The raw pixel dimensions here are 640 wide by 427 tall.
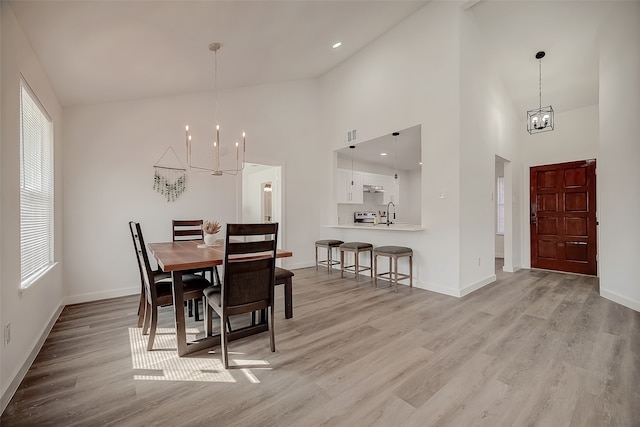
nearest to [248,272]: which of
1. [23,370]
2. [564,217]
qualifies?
[23,370]

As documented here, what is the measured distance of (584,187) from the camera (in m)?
4.96

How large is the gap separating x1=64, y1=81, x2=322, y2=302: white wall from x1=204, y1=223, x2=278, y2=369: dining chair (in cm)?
235

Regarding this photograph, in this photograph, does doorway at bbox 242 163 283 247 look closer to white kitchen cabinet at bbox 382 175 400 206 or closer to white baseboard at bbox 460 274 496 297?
white kitchen cabinet at bbox 382 175 400 206

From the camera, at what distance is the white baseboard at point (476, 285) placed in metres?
3.75

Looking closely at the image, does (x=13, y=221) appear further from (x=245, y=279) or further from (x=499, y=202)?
(x=499, y=202)

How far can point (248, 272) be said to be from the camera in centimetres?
212

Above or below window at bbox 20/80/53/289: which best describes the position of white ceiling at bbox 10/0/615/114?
above

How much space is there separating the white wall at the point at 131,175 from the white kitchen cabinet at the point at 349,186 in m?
1.68

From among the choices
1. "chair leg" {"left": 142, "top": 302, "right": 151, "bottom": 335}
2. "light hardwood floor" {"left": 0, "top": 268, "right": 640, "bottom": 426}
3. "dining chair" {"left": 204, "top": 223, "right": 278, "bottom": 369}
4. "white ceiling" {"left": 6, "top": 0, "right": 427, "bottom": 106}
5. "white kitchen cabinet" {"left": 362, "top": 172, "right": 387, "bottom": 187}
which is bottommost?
"light hardwood floor" {"left": 0, "top": 268, "right": 640, "bottom": 426}

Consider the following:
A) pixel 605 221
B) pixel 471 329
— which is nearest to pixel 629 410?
pixel 471 329

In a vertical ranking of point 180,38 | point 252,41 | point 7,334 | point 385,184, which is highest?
point 252,41

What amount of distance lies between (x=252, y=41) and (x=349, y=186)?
3.84 m

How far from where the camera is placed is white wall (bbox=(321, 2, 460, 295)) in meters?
3.76

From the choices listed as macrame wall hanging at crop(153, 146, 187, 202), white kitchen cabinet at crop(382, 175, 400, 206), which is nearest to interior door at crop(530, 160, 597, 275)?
white kitchen cabinet at crop(382, 175, 400, 206)
